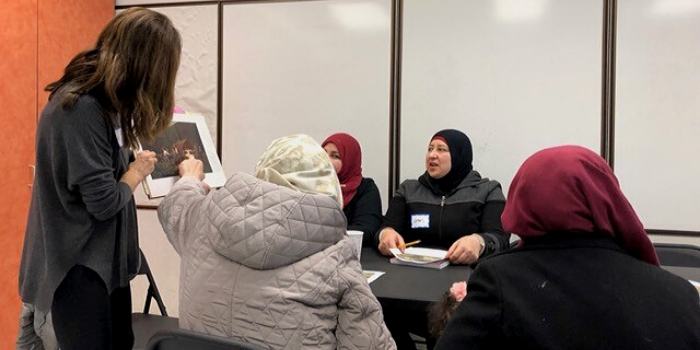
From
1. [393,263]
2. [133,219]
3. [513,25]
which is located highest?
[513,25]

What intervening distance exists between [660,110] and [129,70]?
2.70 m

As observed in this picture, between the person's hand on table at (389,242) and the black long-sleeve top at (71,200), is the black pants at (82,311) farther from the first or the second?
the person's hand on table at (389,242)

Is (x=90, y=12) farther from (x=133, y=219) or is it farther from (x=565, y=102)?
(x=565, y=102)

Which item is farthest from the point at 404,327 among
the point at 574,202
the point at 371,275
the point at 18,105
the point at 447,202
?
the point at 18,105

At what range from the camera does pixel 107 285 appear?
4.49 feet

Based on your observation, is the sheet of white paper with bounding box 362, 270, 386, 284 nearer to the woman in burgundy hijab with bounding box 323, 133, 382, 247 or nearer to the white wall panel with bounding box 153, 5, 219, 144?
the woman in burgundy hijab with bounding box 323, 133, 382, 247

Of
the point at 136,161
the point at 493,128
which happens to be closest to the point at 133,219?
the point at 136,161

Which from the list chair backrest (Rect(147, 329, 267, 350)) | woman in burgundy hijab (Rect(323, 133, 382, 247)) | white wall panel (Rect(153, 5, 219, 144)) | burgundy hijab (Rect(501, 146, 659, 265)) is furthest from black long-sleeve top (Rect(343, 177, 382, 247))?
burgundy hijab (Rect(501, 146, 659, 265))

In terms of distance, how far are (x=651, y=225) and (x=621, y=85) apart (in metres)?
0.78

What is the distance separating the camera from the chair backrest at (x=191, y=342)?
106cm

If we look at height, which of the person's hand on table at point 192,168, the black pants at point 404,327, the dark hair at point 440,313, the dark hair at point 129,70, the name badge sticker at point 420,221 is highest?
the dark hair at point 129,70

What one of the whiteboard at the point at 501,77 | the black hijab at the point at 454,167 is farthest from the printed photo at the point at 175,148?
the whiteboard at the point at 501,77

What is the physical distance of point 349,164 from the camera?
2.83 m

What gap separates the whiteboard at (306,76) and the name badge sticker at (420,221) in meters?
0.57
